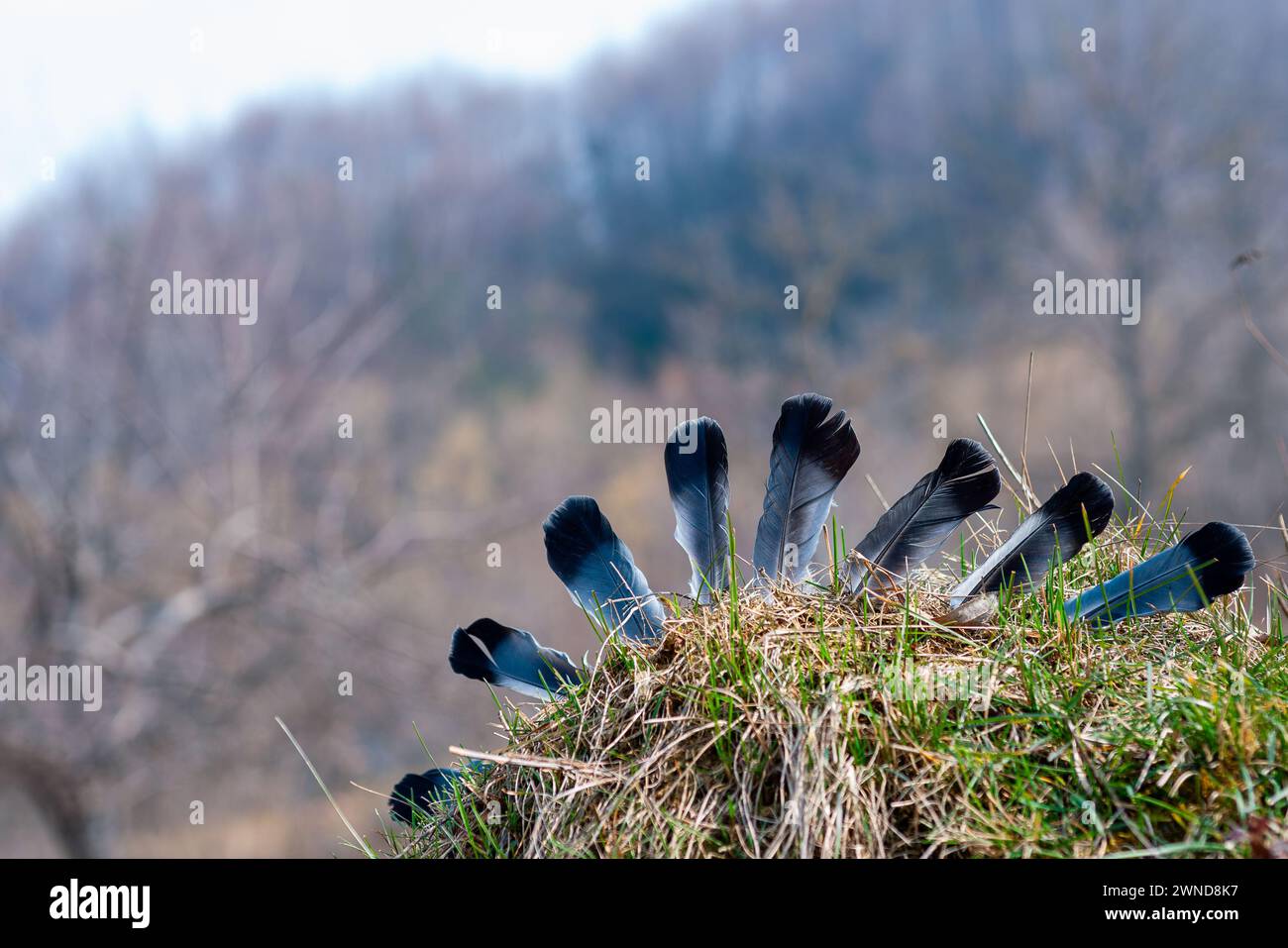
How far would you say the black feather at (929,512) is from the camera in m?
1.54

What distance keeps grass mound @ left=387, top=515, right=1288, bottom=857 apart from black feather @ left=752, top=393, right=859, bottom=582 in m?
0.14

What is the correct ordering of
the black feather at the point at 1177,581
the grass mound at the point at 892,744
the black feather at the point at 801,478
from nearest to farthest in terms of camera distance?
the grass mound at the point at 892,744
the black feather at the point at 1177,581
the black feather at the point at 801,478

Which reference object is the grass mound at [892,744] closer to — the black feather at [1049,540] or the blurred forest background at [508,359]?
the black feather at [1049,540]

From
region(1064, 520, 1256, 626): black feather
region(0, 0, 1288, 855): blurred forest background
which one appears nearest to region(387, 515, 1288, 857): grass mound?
region(1064, 520, 1256, 626): black feather

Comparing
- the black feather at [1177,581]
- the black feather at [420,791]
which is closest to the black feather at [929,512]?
the black feather at [1177,581]

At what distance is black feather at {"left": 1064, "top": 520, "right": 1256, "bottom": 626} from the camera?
1454mm

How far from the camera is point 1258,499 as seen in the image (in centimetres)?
2102

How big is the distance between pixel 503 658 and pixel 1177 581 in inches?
43.1

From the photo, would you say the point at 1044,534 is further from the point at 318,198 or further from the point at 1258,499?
the point at 318,198

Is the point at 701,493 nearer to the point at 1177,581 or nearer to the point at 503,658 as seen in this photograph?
the point at 503,658

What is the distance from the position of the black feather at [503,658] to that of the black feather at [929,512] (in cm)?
54

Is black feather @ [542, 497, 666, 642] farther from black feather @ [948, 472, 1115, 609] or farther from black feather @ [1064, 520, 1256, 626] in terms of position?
black feather @ [1064, 520, 1256, 626]

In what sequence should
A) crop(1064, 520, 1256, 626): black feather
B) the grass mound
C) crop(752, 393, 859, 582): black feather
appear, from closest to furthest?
the grass mound, crop(1064, 520, 1256, 626): black feather, crop(752, 393, 859, 582): black feather
